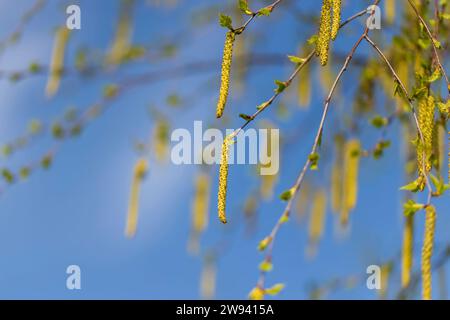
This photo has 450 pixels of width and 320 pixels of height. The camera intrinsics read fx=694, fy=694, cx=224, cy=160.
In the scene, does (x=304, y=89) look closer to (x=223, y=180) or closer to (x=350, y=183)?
(x=350, y=183)

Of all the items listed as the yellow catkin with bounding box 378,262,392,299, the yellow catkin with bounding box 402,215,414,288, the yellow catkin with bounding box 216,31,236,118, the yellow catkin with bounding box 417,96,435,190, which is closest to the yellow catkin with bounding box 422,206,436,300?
the yellow catkin with bounding box 417,96,435,190

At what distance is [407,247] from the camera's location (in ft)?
8.58

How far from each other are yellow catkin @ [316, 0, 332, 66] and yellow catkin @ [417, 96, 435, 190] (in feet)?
1.23

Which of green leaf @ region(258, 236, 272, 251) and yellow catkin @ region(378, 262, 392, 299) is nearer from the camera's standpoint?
green leaf @ region(258, 236, 272, 251)

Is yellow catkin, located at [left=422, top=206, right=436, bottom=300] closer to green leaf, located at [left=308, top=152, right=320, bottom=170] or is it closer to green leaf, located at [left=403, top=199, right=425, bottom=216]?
green leaf, located at [left=403, top=199, right=425, bottom=216]

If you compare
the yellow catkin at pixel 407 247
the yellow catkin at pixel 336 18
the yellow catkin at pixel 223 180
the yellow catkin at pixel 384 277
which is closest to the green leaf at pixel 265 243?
the yellow catkin at pixel 223 180

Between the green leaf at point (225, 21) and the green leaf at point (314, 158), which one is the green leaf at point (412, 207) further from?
the green leaf at point (225, 21)

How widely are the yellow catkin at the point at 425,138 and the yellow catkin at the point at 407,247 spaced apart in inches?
25.1

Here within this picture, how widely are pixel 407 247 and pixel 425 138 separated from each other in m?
0.75

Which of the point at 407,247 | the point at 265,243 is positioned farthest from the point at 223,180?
the point at 407,247

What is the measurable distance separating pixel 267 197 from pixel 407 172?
1.00 meters

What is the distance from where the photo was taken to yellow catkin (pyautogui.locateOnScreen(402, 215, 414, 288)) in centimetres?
258

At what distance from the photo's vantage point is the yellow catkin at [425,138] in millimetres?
1911
